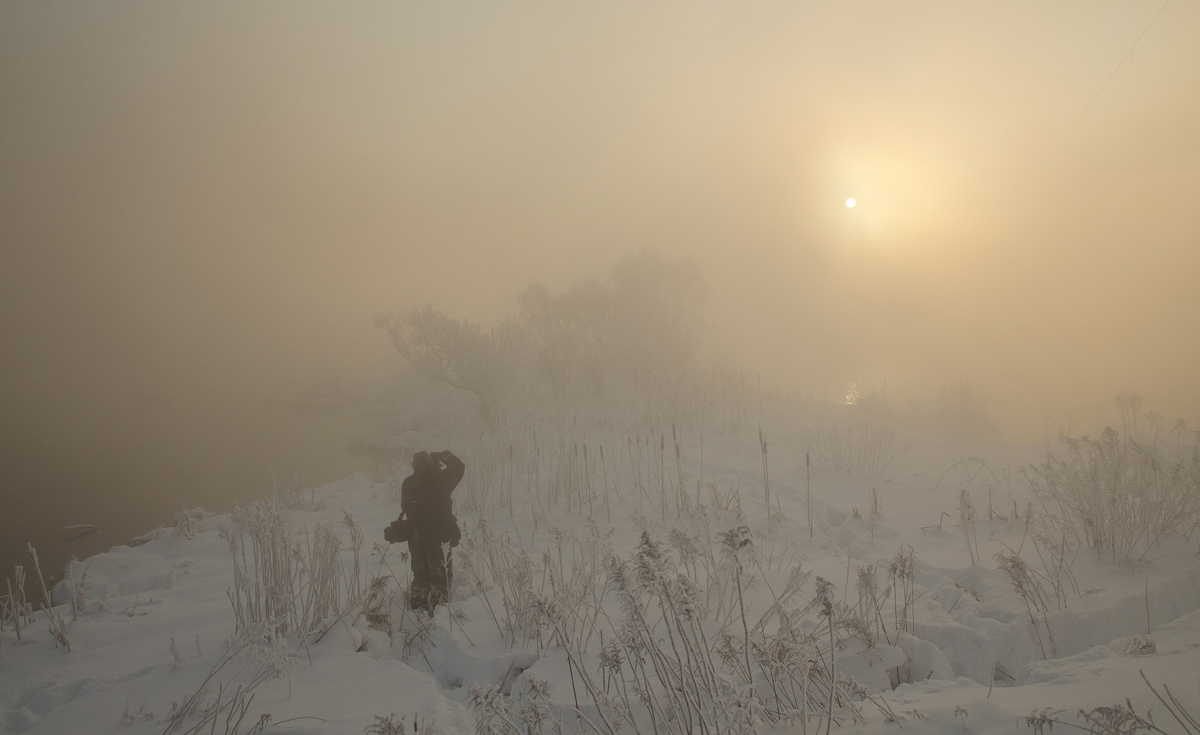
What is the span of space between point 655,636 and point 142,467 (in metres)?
13.3

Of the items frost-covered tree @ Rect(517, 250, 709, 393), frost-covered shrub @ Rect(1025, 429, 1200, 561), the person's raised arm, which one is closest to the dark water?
the person's raised arm

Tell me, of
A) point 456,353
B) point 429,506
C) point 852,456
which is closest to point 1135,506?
point 852,456

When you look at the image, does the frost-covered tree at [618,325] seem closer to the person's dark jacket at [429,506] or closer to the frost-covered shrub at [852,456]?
the frost-covered shrub at [852,456]

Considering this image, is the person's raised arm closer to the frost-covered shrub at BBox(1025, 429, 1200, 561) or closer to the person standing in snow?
the person standing in snow

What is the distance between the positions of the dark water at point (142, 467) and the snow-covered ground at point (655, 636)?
2519 mm

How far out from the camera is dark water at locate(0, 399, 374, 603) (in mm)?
7258

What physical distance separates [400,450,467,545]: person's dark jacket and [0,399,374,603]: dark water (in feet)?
9.12

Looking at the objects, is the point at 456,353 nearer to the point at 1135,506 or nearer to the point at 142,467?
the point at 142,467

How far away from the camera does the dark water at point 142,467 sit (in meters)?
7.26

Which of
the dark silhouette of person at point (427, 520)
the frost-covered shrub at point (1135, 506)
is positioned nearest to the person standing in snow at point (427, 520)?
the dark silhouette of person at point (427, 520)

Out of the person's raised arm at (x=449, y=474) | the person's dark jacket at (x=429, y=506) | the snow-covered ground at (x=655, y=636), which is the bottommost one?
the snow-covered ground at (x=655, y=636)

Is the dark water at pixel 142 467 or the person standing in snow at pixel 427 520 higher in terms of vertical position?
the person standing in snow at pixel 427 520

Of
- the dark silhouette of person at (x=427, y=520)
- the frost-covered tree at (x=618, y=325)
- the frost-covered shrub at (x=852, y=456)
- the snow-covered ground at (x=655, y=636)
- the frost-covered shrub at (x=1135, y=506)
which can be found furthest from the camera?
the frost-covered tree at (x=618, y=325)

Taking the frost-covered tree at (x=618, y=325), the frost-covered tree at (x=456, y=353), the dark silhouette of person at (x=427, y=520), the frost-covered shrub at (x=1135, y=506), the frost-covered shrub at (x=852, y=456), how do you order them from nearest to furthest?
the frost-covered shrub at (x=1135, y=506) < the dark silhouette of person at (x=427, y=520) < the frost-covered shrub at (x=852, y=456) < the frost-covered tree at (x=456, y=353) < the frost-covered tree at (x=618, y=325)
